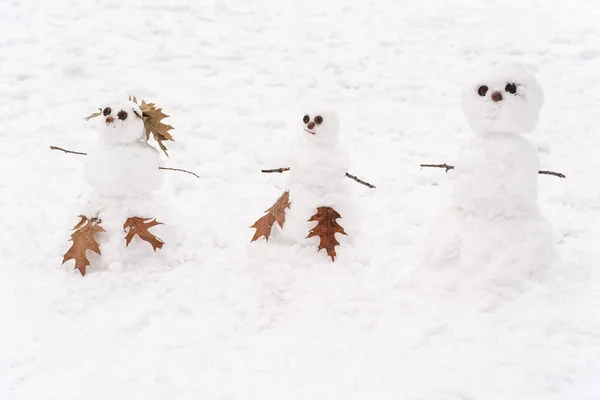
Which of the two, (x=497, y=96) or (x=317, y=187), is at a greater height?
(x=497, y=96)

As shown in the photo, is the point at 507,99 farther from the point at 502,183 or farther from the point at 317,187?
the point at 317,187

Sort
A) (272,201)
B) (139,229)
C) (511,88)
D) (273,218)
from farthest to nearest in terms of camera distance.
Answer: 1. (272,201)
2. (273,218)
3. (139,229)
4. (511,88)

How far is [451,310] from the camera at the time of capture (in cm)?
346

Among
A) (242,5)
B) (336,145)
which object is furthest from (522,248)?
(242,5)

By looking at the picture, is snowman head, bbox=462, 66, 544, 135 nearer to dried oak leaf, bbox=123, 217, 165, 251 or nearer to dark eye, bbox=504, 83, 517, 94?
dark eye, bbox=504, 83, 517, 94

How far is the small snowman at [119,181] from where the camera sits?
12.8ft

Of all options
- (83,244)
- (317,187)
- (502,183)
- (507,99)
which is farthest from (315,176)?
(83,244)

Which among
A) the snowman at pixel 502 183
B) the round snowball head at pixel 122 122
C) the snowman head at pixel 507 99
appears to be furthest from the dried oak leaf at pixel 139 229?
the snowman head at pixel 507 99

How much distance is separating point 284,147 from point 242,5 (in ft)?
13.9

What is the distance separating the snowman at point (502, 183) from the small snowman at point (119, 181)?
1996mm

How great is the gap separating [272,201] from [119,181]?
5.09 ft

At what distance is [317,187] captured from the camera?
13.0 feet

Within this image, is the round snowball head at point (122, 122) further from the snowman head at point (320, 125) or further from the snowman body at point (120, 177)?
the snowman head at point (320, 125)

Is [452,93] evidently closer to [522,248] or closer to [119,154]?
[522,248]
